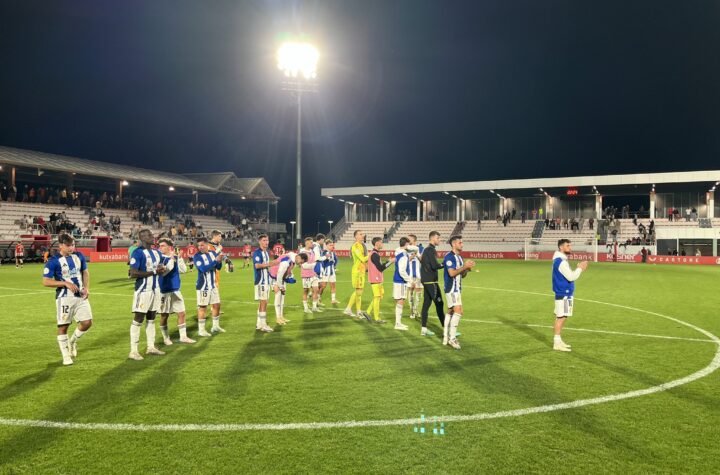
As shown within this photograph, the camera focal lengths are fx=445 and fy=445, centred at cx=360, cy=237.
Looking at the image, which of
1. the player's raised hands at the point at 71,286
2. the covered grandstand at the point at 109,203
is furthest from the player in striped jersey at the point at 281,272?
the covered grandstand at the point at 109,203

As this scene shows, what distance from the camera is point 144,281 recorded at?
774cm

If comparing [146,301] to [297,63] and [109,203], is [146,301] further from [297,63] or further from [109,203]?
[109,203]

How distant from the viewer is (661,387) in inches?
247

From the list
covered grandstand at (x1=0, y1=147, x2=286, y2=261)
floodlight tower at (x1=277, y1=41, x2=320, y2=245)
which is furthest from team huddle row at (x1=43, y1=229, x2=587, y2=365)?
covered grandstand at (x1=0, y1=147, x2=286, y2=261)

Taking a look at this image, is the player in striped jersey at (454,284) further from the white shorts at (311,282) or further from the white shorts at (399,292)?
the white shorts at (311,282)

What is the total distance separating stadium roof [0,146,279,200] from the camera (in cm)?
3884

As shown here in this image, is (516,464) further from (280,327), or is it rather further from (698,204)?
(698,204)

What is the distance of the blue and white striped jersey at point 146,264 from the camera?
24.7 ft

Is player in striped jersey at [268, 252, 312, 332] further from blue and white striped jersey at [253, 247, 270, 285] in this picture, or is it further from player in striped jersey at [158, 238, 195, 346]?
player in striped jersey at [158, 238, 195, 346]

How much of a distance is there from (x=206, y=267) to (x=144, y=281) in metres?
1.82

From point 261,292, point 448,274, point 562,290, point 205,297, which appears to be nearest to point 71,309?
point 205,297

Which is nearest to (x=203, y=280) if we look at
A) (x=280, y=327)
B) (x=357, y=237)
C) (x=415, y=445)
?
(x=280, y=327)

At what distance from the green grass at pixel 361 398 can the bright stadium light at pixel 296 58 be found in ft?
93.2

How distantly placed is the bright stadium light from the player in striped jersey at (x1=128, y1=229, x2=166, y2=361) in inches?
1177
